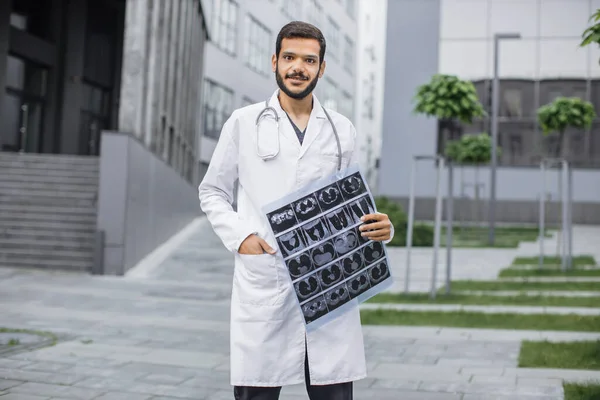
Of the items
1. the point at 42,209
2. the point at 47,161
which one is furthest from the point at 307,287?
the point at 47,161

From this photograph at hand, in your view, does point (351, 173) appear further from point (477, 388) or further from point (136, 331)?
point (136, 331)

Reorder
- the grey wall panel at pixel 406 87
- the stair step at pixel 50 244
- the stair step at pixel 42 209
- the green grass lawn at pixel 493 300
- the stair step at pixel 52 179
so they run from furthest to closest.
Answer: the grey wall panel at pixel 406 87
the stair step at pixel 52 179
the stair step at pixel 42 209
the stair step at pixel 50 244
the green grass lawn at pixel 493 300

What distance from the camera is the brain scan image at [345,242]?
314 centimetres

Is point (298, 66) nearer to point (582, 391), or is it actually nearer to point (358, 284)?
point (358, 284)

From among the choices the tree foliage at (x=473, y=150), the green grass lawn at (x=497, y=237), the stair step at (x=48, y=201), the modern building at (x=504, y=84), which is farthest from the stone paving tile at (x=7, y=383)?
the modern building at (x=504, y=84)

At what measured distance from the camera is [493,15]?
33.5 m

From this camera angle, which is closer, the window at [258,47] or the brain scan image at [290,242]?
the brain scan image at [290,242]

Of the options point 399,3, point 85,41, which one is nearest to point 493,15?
point 399,3

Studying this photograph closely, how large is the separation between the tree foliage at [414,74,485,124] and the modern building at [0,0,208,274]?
17.3 feet

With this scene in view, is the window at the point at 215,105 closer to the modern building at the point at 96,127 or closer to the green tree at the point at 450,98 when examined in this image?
the modern building at the point at 96,127

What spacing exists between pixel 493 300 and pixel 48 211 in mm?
8725

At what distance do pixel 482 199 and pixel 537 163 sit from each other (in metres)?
2.54

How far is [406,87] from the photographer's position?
34375 mm

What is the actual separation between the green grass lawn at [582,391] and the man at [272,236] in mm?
2854
